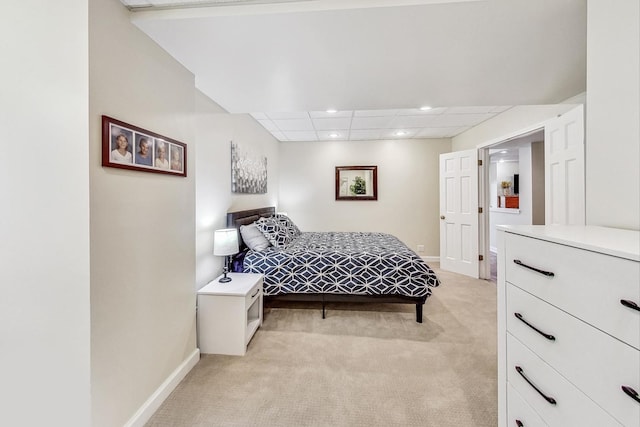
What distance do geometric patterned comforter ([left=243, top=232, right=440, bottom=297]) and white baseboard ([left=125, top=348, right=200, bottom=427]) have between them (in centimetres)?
94

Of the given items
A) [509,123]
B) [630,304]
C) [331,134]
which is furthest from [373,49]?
[331,134]

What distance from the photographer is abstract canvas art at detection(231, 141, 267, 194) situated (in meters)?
3.12

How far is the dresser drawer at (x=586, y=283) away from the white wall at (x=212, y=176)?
2.38m

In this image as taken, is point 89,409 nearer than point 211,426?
Yes

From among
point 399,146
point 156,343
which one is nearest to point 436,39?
point 156,343

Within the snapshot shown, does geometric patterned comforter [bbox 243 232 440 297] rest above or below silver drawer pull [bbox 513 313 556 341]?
below

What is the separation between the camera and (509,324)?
1129mm

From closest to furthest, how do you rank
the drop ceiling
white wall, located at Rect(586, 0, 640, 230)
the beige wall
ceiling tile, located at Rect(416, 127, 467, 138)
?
white wall, located at Rect(586, 0, 640, 230), the beige wall, the drop ceiling, ceiling tile, located at Rect(416, 127, 467, 138)

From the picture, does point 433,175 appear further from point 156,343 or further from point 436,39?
point 156,343

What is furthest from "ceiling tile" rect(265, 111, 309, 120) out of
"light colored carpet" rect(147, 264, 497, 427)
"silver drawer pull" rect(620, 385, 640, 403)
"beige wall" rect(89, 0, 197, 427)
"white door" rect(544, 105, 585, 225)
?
"silver drawer pull" rect(620, 385, 640, 403)

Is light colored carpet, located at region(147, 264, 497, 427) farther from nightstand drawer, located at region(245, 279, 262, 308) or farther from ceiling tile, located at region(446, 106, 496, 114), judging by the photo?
ceiling tile, located at region(446, 106, 496, 114)

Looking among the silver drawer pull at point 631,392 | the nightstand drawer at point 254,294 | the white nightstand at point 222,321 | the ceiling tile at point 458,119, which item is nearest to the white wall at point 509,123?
the ceiling tile at point 458,119

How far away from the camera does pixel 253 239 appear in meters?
2.99

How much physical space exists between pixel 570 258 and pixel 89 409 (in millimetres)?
2040
